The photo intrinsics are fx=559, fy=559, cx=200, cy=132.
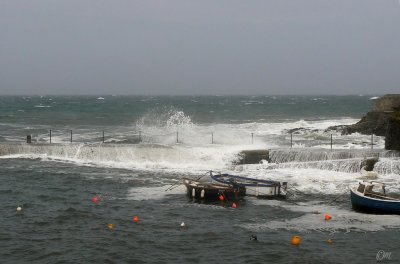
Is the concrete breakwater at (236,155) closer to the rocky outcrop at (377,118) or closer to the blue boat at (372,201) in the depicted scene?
the blue boat at (372,201)

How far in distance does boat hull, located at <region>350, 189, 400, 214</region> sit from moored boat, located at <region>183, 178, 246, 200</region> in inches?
231

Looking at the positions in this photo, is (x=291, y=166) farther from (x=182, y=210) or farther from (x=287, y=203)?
(x=182, y=210)

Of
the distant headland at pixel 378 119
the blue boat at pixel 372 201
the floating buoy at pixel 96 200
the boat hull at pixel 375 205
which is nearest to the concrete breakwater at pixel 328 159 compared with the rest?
the blue boat at pixel 372 201

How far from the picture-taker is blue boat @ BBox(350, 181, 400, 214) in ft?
78.7

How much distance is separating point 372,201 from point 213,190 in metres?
7.53

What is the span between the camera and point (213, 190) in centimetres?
2745

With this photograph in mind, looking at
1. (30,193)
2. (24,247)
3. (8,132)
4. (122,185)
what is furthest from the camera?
(8,132)

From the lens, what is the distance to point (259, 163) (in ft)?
121

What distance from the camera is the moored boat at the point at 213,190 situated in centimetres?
2741

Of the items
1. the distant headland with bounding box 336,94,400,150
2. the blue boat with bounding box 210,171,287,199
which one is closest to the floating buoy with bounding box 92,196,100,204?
the blue boat with bounding box 210,171,287,199

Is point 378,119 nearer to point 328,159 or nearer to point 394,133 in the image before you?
point 394,133

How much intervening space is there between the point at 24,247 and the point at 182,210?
772 centimetres

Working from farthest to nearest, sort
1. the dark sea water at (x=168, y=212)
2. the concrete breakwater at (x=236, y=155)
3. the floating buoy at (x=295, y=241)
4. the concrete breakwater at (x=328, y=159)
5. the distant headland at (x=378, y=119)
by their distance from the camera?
the distant headland at (x=378, y=119) < the concrete breakwater at (x=236, y=155) < the concrete breakwater at (x=328, y=159) < the floating buoy at (x=295, y=241) < the dark sea water at (x=168, y=212)

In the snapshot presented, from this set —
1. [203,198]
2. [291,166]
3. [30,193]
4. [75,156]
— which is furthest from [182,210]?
[75,156]
